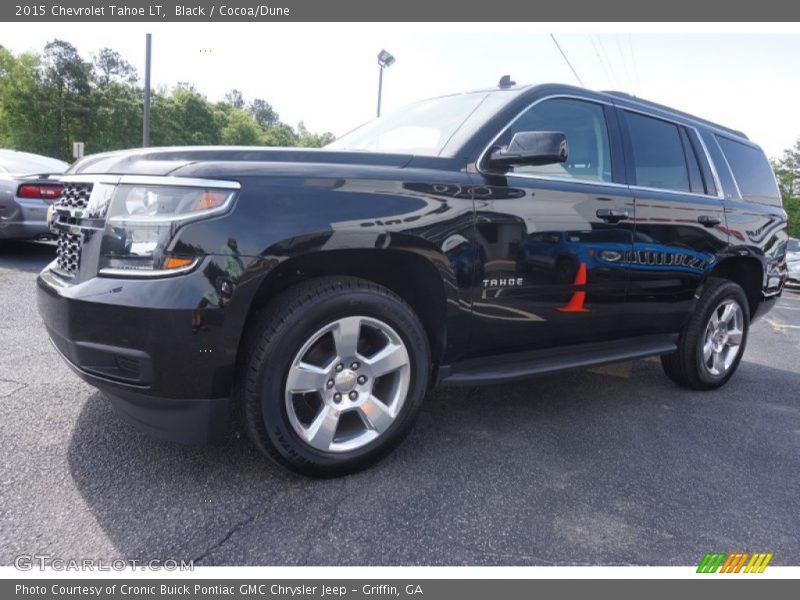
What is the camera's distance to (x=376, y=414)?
7.65 ft

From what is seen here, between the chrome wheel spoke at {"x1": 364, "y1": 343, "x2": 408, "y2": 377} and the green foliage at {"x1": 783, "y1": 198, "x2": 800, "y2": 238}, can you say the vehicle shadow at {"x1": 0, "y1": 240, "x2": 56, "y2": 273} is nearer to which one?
the chrome wheel spoke at {"x1": 364, "y1": 343, "x2": 408, "y2": 377}

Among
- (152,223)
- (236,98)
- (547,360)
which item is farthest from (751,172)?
(236,98)

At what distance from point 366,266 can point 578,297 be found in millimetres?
1222

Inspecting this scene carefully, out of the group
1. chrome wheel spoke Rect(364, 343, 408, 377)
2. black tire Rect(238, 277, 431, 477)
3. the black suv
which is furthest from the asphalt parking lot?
chrome wheel spoke Rect(364, 343, 408, 377)

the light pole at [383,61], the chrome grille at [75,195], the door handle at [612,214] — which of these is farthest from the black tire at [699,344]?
the light pole at [383,61]

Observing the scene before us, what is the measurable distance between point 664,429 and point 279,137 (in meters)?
93.8

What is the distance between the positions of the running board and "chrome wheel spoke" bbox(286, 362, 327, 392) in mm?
642

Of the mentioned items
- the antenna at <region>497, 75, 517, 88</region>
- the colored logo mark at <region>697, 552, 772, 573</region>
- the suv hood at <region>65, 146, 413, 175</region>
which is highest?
the antenna at <region>497, 75, 517, 88</region>

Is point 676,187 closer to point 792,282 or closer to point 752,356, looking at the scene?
point 752,356

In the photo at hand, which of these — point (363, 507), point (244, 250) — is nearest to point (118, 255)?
point (244, 250)

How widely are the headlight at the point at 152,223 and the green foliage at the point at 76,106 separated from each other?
124 feet

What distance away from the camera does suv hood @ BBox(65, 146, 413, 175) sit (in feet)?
6.64

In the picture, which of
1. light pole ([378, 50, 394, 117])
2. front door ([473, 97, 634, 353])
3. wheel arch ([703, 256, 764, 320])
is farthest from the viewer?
light pole ([378, 50, 394, 117])

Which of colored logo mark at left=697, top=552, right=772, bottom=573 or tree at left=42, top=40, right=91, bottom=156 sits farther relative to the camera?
tree at left=42, top=40, right=91, bottom=156
